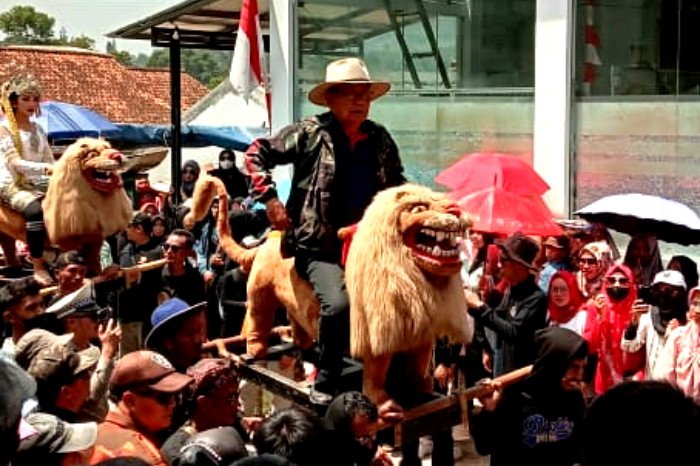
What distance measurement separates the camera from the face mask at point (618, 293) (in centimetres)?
553

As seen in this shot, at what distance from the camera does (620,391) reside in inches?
87.5

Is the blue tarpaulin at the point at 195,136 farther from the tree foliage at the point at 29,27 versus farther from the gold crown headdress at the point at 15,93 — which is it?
the tree foliage at the point at 29,27

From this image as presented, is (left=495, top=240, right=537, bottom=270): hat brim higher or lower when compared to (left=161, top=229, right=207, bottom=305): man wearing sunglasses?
higher

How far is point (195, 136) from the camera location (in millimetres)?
18953

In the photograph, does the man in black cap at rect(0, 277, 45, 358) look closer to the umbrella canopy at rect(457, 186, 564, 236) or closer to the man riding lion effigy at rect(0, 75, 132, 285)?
the man riding lion effigy at rect(0, 75, 132, 285)

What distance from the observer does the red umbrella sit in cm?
729

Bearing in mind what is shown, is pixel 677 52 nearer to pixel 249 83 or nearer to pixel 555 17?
pixel 555 17

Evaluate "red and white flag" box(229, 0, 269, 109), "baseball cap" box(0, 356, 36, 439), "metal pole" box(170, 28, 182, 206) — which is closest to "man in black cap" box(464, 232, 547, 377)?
"baseball cap" box(0, 356, 36, 439)

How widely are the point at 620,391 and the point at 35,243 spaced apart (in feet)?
17.4

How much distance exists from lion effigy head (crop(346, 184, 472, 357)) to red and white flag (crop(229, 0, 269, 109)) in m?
7.14

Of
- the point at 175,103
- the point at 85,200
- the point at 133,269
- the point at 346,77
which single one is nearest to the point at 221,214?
the point at 133,269

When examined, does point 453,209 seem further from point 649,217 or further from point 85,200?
point 85,200

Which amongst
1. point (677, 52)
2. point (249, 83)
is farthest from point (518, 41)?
point (249, 83)

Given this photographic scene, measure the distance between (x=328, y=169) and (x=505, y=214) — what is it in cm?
200
